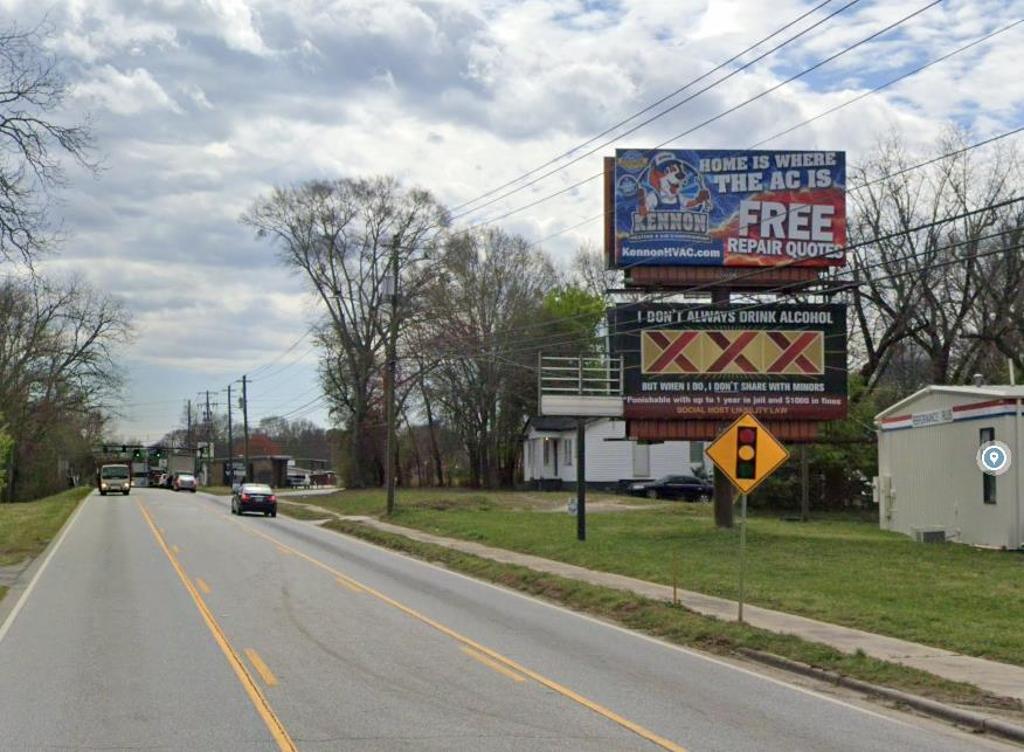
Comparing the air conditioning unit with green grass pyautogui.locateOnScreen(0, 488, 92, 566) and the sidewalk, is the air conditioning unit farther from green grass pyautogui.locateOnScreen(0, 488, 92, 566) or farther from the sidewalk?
green grass pyautogui.locateOnScreen(0, 488, 92, 566)

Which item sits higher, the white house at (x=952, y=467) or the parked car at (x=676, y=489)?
the white house at (x=952, y=467)

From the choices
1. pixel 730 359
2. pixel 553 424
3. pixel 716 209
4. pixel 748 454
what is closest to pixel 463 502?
pixel 553 424

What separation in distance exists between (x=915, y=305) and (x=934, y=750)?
157ft

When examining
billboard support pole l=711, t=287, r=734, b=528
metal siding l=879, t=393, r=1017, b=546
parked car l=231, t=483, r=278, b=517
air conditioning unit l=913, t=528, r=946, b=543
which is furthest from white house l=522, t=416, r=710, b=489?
air conditioning unit l=913, t=528, r=946, b=543

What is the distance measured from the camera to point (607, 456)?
6794 cm

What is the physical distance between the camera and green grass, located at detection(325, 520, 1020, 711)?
11.2 meters

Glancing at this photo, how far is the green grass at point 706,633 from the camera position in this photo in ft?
36.7

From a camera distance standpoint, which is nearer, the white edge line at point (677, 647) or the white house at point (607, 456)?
the white edge line at point (677, 647)

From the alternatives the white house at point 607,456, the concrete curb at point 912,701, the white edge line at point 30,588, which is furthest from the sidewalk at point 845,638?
the white house at point 607,456

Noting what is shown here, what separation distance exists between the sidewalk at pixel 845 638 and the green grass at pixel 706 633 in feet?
1.00

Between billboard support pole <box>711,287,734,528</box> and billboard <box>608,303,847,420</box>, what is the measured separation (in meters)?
1.53

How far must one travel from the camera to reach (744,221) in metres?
32.2

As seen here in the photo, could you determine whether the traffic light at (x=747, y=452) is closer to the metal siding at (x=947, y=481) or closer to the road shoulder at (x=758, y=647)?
the road shoulder at (x=758, y=647)

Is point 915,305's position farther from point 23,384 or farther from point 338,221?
point 23,384
